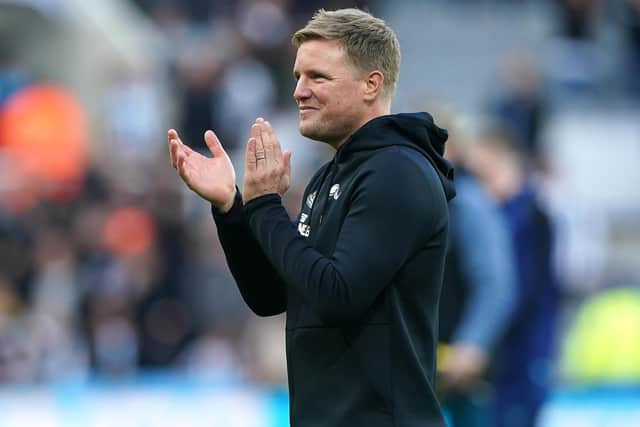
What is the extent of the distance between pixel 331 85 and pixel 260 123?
0.74ft

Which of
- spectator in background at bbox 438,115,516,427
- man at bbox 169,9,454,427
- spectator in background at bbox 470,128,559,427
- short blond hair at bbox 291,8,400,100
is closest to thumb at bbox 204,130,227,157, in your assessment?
man at bbox 169,9,454,427

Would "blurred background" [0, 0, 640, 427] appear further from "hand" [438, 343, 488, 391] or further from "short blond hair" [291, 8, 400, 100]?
"short blond hair" [291, 8, 400, 100]

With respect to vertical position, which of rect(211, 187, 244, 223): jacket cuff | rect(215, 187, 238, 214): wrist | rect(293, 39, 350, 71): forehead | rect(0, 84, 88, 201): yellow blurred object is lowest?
rect(0, 84, 88, 201): yellow blurred object

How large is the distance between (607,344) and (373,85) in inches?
278

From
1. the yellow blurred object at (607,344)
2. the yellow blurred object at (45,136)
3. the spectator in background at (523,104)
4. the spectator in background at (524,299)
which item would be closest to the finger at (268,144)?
the spectator in background at (524,299)

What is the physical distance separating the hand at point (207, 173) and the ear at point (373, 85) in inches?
16.2

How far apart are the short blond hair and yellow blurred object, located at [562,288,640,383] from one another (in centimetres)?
660

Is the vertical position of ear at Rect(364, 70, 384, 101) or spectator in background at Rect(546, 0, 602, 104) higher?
ear at Rect(364, 70, 384, 101)

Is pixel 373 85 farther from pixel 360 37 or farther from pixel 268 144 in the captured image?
pixel 268 144

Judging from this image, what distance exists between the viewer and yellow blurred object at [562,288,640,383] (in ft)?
32.7

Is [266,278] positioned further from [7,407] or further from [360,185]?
[7,407]

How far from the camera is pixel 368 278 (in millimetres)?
3244

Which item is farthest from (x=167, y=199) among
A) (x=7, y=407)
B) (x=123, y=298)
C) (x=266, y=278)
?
(x=266, y=278)

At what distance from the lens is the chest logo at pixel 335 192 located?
3.47 m
